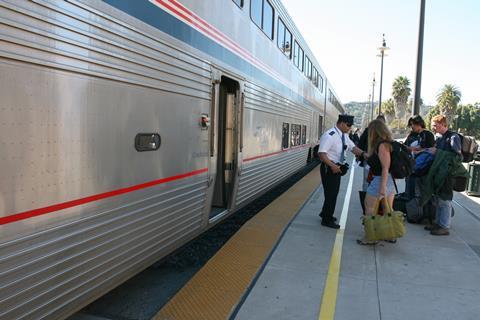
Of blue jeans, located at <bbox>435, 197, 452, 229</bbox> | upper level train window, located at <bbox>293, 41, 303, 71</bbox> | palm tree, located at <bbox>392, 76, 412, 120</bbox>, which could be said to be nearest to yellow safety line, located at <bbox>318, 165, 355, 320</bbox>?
blue jeans, located at <bbox>435, 197, 452, 229</bbox>

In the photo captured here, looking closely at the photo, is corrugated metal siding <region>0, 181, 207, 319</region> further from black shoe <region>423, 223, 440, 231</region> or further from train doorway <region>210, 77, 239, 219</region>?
black shoe <region>423, 223, 440, 231</region>

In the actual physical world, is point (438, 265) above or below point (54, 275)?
below

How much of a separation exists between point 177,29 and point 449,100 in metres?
80.9

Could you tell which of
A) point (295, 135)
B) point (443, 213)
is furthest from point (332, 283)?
point (295, 135)

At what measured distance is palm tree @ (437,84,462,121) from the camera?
243ft

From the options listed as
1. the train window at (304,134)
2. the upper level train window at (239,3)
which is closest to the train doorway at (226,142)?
the upper level train window at (239,3)

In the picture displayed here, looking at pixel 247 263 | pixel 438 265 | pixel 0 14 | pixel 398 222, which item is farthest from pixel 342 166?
pixel 0 14

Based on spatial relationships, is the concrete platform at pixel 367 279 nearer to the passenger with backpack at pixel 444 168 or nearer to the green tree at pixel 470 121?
the passenger with backpack at pixel 444 168

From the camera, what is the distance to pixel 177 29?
3.78 m

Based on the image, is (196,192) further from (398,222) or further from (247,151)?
(398,222)

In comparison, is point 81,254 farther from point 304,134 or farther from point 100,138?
point 304,134

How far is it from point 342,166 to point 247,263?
7.39 feet

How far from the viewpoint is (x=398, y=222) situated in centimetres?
507

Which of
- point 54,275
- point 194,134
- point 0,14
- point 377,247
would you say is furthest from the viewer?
point 377,247
